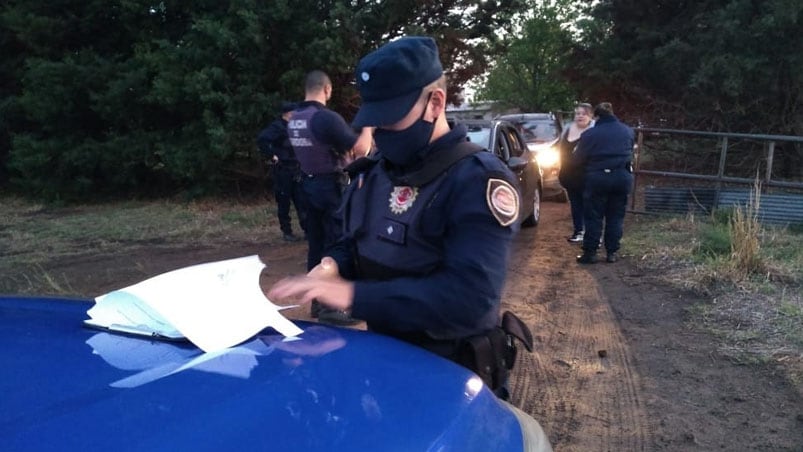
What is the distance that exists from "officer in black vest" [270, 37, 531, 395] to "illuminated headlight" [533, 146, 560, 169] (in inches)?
396

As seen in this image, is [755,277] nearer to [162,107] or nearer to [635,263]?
[635,263]

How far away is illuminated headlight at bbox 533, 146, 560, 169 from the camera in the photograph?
1180 centimetres

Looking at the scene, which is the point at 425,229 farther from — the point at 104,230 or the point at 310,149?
the point at 104,230

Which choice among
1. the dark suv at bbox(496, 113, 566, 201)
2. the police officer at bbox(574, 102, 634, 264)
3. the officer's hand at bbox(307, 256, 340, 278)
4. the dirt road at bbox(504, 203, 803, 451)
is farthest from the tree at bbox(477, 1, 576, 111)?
the officer's hand at bbox(307, 256, 340, 278)

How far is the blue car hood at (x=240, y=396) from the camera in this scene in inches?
49.4

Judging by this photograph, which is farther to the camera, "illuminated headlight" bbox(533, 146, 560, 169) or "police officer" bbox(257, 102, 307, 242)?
"illuminated headlight" bbox(533, 146, 560, 169)

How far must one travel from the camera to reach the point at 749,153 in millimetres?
14055

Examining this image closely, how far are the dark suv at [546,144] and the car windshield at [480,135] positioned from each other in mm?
2143

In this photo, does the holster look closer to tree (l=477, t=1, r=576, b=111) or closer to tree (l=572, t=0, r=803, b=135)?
tree (l=572, t=0, r=803, b=135)

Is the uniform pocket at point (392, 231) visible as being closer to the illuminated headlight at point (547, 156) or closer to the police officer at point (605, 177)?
the police officer at point (605, 177)

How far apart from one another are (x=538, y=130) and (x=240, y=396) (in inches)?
508

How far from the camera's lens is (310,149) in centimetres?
536

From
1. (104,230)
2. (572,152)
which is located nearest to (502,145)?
(572,152)

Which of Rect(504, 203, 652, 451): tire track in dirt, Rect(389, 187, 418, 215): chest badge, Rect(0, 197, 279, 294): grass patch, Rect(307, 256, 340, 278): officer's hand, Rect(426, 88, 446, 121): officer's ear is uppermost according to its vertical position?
Rect(426, 88, 446, 121): officer's ear
